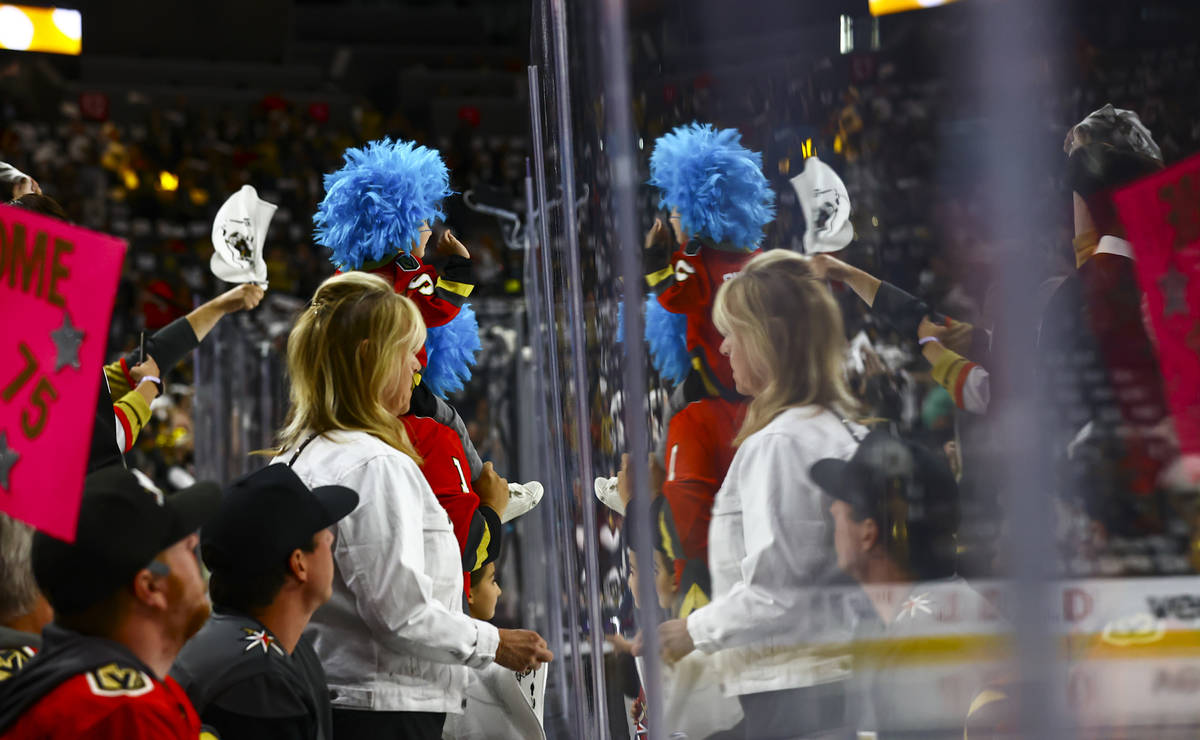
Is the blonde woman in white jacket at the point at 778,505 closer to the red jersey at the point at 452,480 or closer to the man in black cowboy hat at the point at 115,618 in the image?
the man in black cowboy hat at the point at 115,618

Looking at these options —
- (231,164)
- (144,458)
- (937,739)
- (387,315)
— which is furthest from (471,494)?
(231,164)

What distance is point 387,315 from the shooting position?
1834 mm

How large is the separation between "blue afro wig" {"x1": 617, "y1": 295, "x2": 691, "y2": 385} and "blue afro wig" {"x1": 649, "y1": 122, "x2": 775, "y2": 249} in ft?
0.19

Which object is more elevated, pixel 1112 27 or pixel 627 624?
pixel 1112 27

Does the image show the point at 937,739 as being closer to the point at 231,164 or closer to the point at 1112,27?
the point at 1112,27

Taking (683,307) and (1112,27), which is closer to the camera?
(1112,27)

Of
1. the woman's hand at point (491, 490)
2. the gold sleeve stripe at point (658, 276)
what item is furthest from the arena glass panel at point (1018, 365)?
the woman's hand at point (491, 490)

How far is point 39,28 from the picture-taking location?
20.9ft

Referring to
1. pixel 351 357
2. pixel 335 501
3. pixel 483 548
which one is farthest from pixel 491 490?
pixel 335 501

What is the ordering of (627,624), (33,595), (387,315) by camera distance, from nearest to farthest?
(627,624), (33,595), (387,315)

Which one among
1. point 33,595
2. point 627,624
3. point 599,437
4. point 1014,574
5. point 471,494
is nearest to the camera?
point 1014,574

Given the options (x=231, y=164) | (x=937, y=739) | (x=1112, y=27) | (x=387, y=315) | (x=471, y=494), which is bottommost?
(x=937, y=739)

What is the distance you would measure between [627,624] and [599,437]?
0.86 feet

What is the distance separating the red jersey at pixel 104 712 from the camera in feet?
3.65
